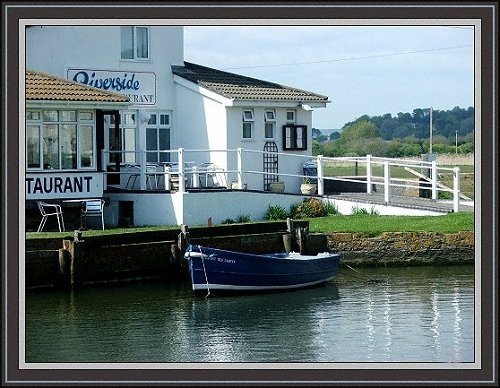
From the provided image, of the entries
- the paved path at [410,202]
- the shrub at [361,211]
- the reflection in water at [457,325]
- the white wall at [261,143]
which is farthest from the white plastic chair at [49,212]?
the reflection in water at [457,325]

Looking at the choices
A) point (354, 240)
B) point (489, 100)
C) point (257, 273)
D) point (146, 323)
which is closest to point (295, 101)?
point (354, 240)

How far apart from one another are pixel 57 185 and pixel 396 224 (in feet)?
27.7

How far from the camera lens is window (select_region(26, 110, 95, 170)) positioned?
92.8 ft

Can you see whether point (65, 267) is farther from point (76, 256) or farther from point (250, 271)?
point (250, 271)

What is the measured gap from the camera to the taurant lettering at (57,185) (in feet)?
92.2

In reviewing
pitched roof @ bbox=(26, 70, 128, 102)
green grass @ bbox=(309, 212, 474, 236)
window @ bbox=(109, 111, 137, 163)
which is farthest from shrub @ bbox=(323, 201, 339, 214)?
pitched roof @ bbox=(26, 70, 128, 102)

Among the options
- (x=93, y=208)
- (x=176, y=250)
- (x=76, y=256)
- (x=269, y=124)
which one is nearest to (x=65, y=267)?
(x=76, y=256)

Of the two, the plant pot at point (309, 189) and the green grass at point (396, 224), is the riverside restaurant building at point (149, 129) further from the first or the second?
the green grass at point (396, 224)

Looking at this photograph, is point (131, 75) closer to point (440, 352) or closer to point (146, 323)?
point (146, 323)

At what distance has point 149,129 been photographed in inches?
1335

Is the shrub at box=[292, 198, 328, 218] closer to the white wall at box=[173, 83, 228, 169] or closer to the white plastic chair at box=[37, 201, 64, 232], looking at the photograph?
the white wall at box=[173, 83, 228, 169]

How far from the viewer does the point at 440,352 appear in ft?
60.8

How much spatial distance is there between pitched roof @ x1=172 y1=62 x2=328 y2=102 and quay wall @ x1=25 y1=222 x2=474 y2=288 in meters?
6.77

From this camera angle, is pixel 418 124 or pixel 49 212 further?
pixel 418 124
